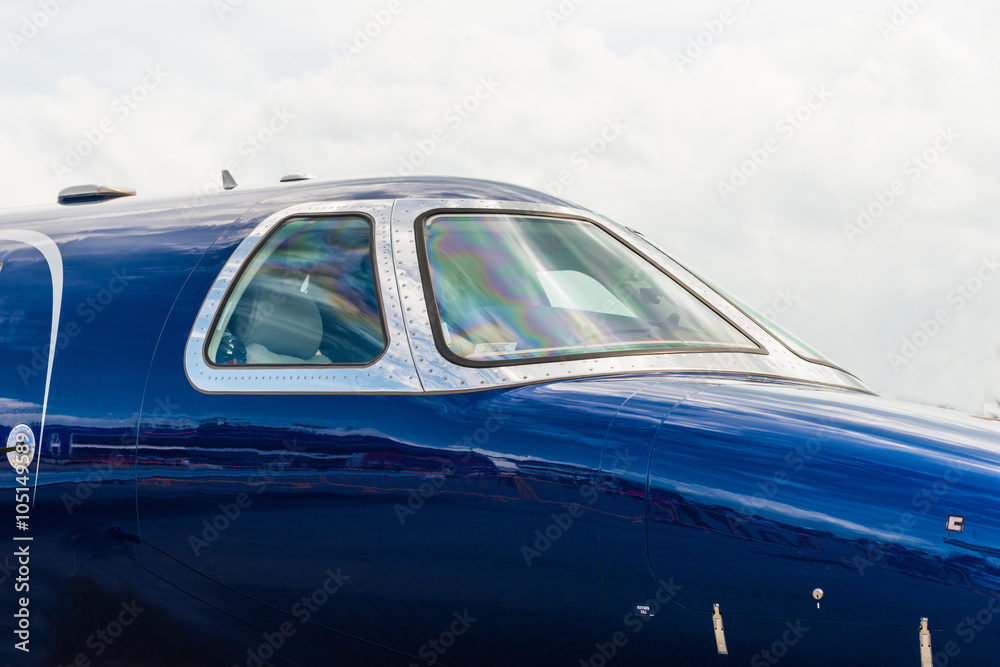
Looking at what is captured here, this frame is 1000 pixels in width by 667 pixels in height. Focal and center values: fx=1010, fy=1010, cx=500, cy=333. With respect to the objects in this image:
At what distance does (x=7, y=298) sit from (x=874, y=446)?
3796 mm

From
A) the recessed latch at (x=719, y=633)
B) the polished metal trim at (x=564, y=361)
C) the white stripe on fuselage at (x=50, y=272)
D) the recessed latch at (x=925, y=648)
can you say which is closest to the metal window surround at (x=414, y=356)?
the polished metal trim at (x=564, y=361)

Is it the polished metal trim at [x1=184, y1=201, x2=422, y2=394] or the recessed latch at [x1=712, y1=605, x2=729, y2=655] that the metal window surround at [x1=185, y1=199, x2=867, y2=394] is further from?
the recessed latch at [x1=712, y1=605, x2=729, y2=655]

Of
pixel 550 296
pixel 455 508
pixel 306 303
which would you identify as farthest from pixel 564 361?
pixel 306 303

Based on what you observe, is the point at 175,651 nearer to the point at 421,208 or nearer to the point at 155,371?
the point at 155,371

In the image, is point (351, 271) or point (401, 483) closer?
point (401, 483)

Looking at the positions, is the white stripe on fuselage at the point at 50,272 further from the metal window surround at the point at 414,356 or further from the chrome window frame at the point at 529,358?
the chrome window frame at the point at 529,358

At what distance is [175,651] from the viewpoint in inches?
153

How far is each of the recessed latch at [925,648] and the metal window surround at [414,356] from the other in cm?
136

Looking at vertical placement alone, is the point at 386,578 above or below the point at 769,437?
below

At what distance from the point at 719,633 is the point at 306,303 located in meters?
2.10

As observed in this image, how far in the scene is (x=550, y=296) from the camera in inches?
156

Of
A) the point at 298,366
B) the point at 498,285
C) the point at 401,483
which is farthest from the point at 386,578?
the point at 498,285

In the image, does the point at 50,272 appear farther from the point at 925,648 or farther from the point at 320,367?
the point at 925,648

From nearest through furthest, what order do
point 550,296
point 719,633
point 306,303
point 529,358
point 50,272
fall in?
1. point 719,633
2. point 529,358
3. point 550,296
4. point 306,303
5. point 50,272
